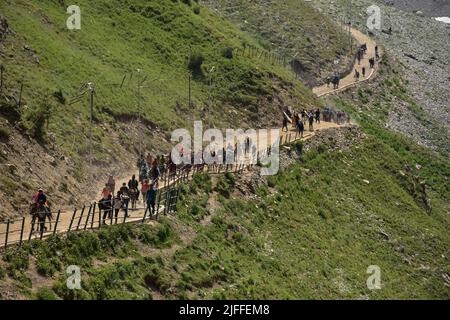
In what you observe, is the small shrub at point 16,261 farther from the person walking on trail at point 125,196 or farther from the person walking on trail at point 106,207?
the person walking on trail at point 125,196

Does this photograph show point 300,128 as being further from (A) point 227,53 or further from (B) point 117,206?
(B) point 117,206

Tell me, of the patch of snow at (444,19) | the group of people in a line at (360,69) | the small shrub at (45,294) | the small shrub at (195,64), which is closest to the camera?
the small shrub at (45,294)

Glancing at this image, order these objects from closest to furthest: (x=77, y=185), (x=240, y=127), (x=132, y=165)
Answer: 1. (x=77, y=185)
2. (x=132, y=165)
3. (x=240, y=127)

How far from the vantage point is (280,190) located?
56.7m

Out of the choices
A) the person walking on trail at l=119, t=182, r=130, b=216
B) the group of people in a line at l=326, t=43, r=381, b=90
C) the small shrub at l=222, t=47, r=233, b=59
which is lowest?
the person walking on trail at l=119, t=182, r=130, b=216

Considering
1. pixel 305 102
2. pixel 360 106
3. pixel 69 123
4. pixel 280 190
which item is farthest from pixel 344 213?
pixel 360 106

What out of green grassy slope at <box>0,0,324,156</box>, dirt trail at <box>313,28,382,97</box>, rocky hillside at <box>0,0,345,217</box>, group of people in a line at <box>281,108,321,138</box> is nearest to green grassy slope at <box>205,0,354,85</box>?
dirt trail at <box>313,28,382,97</box>

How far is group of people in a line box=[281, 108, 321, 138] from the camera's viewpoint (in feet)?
221

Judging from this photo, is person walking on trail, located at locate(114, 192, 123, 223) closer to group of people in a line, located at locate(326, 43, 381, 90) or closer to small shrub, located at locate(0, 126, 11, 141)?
small shrub, located at locate(0, 126, 11, 141)

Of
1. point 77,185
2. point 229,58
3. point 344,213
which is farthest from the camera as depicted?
point 229,58

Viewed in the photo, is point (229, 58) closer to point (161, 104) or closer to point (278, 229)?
point (161, 104)

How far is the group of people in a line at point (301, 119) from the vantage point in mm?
67312

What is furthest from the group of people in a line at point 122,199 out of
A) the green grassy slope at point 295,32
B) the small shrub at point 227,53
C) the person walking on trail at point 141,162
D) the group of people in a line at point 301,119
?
the green grassy slope at point 295,32

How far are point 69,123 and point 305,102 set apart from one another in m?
30.4
